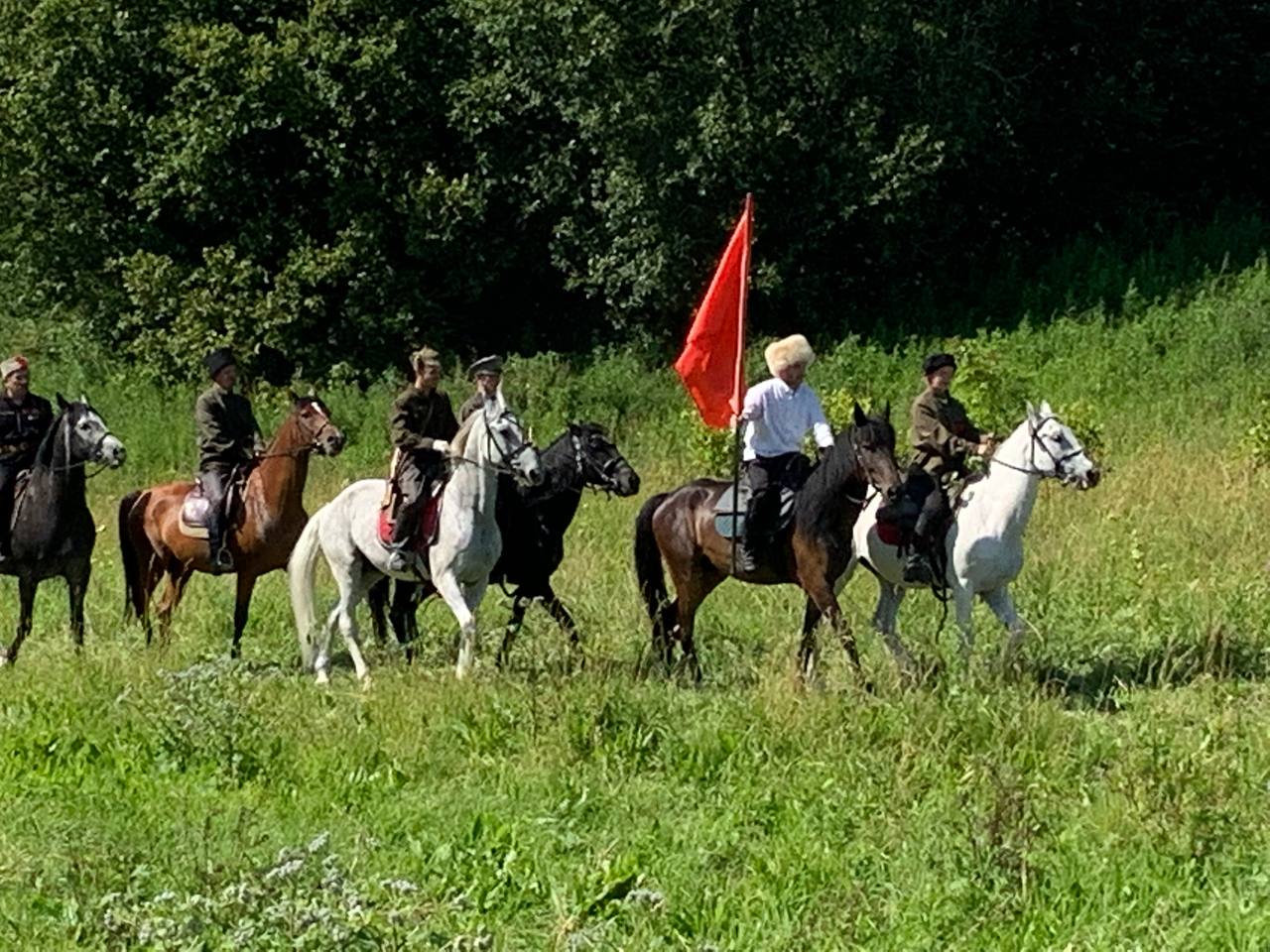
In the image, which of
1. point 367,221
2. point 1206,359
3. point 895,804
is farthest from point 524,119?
point 895,804

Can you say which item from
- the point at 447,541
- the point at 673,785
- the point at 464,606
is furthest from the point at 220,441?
the point at 673,785

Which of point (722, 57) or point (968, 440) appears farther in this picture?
point (722, 57)

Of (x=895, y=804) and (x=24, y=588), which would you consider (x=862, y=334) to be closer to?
(x=24, y=588)

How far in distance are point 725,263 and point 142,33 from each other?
20463mm

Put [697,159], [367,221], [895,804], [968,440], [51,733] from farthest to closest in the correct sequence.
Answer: [367,221]
[697,159]
[968,440]
[51,733]
[895,804]

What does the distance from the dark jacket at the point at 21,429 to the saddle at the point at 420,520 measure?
293 cm

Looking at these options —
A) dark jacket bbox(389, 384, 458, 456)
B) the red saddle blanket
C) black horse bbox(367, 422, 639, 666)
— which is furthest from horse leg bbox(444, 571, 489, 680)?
dark jacket bbox(389, 384, 458, 456)

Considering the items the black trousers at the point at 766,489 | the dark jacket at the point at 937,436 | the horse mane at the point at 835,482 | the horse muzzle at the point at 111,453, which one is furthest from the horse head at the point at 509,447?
the horse muzzle at the point at 111,453

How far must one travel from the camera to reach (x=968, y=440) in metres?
13.4

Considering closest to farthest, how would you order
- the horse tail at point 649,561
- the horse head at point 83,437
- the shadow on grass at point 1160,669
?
1. the shadow on grass at point 1160,669
2. the horse tail at point 649,561
3. the horse head at point 83,437

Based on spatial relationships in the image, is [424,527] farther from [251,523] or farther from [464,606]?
[251,523]

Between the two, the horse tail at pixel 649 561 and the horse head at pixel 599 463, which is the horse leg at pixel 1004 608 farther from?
the horse head at pixel 599 463

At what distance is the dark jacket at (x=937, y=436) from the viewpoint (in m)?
13.2

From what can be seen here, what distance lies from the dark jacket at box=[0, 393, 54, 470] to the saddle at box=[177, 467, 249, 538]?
1219 millimetres
